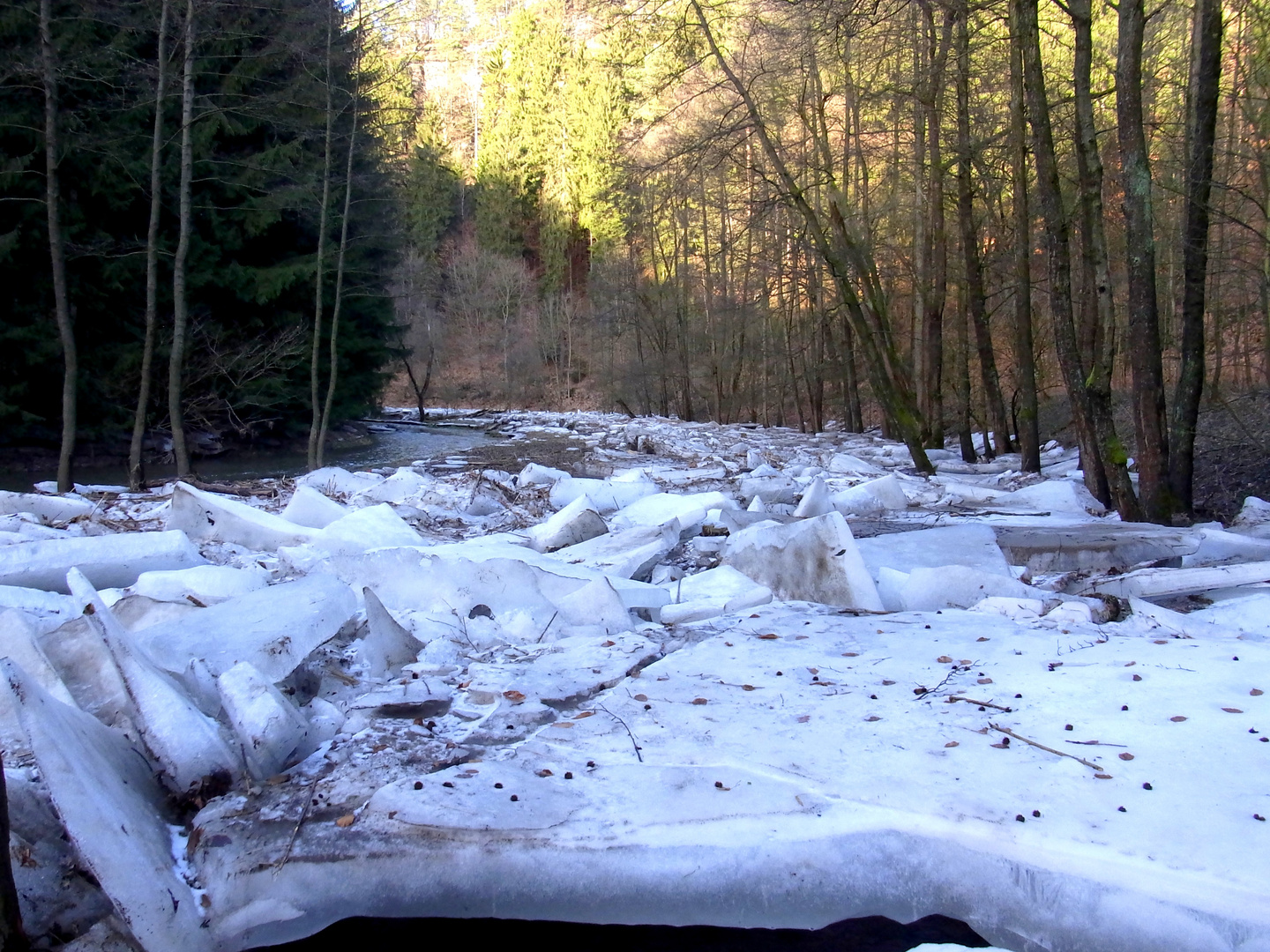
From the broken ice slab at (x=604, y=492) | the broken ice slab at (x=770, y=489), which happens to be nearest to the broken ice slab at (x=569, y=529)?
the broken ice slab at (x=604, y=492)

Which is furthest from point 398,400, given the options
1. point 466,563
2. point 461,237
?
point 466,563

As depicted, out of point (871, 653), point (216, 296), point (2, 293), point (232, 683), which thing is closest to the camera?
point (232, 683)

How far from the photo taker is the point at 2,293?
14.1 m

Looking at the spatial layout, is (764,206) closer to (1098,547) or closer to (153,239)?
(1098,547)

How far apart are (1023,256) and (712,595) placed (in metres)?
6.94

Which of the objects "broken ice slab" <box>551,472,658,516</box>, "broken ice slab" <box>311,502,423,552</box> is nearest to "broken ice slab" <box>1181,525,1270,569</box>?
"broken ice slab" <box>551,472,658,516</box>

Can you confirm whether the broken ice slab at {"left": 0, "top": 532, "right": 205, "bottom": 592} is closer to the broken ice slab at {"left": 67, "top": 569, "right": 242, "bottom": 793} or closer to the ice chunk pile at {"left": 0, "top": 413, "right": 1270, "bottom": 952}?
the ice chunk pile at {"left": 0, "top": 413, "right": 1270, "bottom": 952}

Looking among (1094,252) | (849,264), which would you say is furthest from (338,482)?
(1094,252)

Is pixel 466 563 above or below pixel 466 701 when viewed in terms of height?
above

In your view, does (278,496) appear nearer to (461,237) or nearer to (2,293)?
(2,293)

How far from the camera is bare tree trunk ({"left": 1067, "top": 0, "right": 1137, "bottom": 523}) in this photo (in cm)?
655

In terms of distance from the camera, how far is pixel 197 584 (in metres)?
4.07

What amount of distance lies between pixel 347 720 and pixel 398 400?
135ft

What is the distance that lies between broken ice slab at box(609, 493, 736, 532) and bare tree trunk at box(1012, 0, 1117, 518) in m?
3.04
